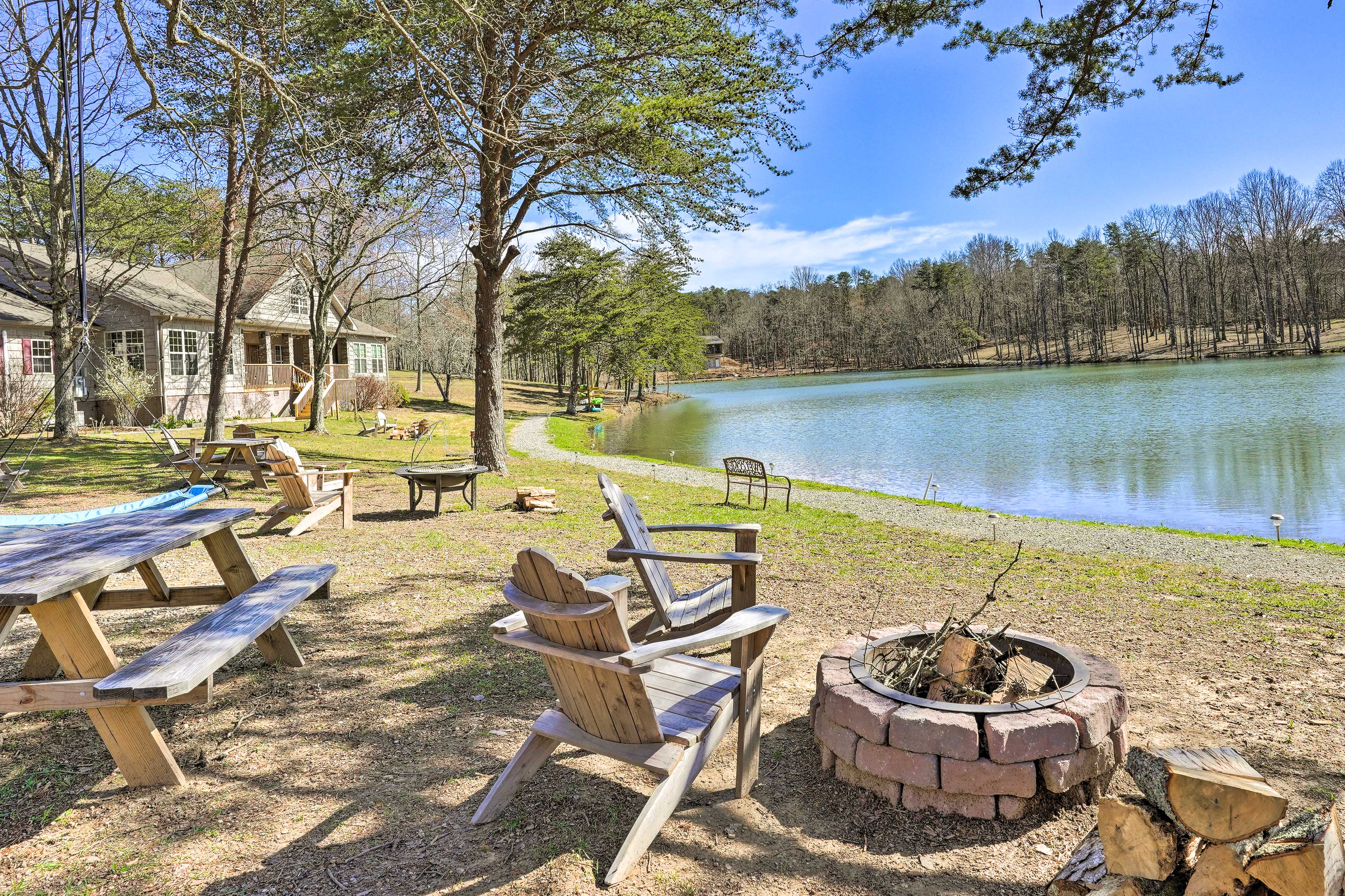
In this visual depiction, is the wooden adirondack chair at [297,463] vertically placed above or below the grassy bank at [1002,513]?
above

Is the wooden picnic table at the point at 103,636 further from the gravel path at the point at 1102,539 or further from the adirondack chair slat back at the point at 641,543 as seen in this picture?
the gravel path at the point at 1102,539

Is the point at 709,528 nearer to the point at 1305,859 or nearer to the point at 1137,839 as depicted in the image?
the point at 1137,839

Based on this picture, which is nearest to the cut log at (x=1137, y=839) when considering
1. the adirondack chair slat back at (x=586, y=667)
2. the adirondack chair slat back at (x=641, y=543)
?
the adirondack chair slat back at (x=586, y=667)

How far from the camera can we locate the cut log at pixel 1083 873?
210cm

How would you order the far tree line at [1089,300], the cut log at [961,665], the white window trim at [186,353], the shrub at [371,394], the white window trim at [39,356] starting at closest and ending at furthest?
the cut log at [961,665] < the white window trim at [39,356] < the white window trim at [186,353] < the shrub at [371,394] < the far tree line at [1089,300]

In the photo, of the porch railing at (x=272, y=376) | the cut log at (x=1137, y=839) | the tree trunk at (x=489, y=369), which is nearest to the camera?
the cut log at (x=1137, y=839)

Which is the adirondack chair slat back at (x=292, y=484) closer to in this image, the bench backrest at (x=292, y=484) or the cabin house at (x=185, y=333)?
the bench backrest at (x=292, y=484)

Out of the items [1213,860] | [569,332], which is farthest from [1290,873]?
[569,332]

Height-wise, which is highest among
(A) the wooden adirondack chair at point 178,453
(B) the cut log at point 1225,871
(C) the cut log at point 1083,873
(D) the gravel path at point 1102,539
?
(A) the wooden adirondack chair at point 178,453

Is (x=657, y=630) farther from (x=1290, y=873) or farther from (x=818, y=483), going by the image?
(x=818, y=483)

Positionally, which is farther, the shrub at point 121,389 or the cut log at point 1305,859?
the shrub at point 121,389

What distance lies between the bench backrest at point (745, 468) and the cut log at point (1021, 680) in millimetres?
6794

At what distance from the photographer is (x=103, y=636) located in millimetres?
3234

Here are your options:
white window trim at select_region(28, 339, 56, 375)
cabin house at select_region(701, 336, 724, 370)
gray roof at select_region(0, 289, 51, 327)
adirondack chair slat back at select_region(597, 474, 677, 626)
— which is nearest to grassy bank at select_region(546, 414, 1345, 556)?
adirondack chair slat back at select_region(597, 474, 677, 626)
